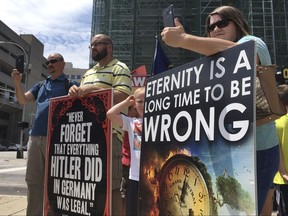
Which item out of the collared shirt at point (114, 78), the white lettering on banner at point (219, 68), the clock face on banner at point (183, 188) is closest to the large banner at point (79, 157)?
the collared shirt at point (114, 78)

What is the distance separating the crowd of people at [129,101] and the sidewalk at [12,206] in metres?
1.69

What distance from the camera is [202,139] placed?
5.72 ft

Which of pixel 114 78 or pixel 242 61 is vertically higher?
pixel 114 78

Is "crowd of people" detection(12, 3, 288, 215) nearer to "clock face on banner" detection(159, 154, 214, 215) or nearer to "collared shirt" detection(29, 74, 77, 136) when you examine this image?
"collared shirt" detection(29, 74, 77, 136)

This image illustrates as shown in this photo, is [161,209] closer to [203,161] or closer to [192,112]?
[203,161]

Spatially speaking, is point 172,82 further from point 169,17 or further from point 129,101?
point 129,101

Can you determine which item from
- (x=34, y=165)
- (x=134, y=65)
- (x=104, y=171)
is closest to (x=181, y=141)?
(x=104, y=171)

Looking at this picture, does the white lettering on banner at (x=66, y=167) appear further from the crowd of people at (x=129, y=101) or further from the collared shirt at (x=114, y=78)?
the collared shirt at (x=114, y=78)

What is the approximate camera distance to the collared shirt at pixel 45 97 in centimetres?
370

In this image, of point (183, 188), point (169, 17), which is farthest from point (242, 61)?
point (183, 188)

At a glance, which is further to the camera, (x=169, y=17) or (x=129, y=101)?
(x=129, y=101)

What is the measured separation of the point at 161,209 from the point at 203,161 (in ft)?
1.38

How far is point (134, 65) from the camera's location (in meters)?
23.0

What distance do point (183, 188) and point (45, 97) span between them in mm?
2437
